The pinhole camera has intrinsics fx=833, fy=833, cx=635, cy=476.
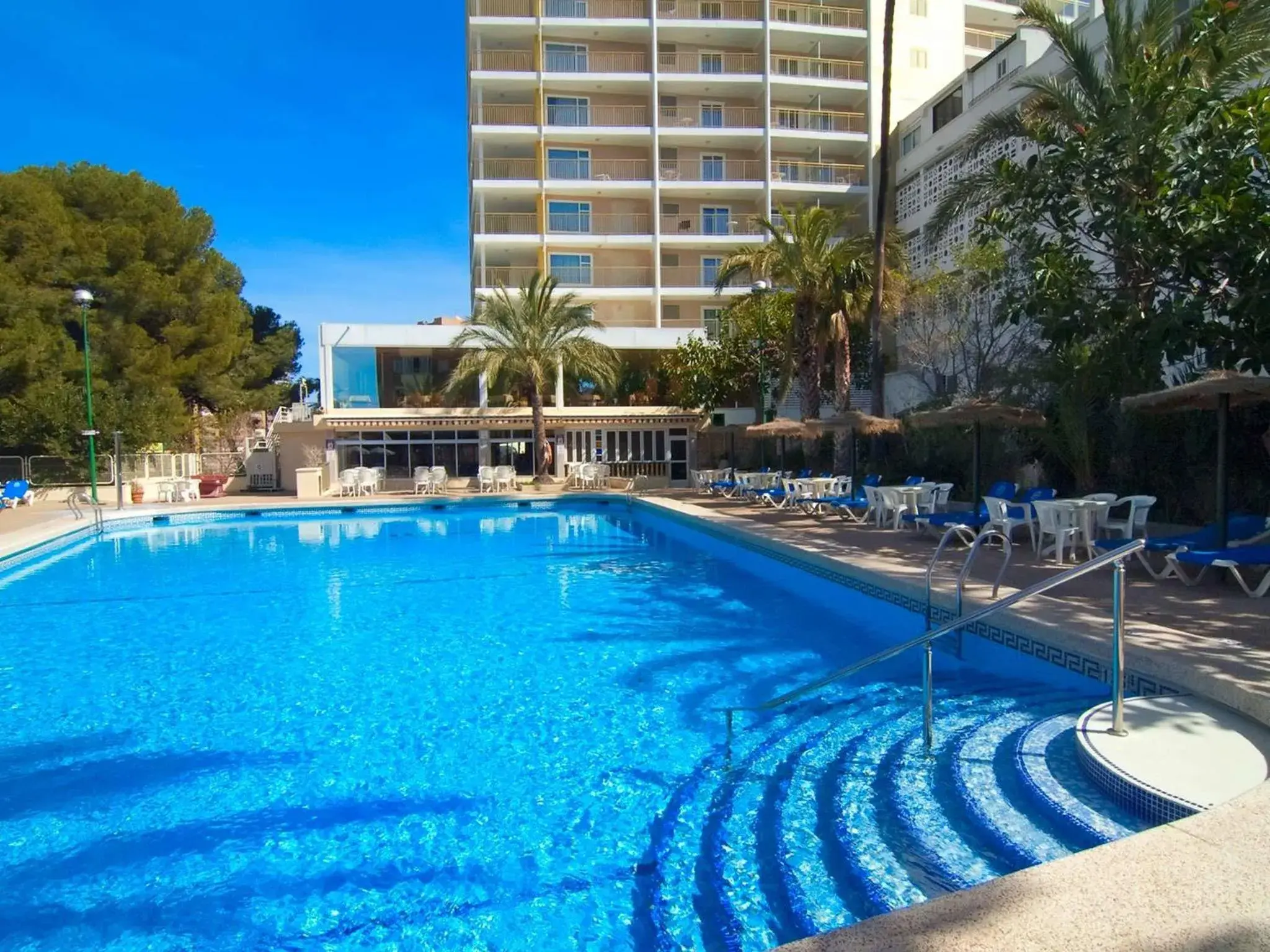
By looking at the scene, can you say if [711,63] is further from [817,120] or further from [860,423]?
[860,423]

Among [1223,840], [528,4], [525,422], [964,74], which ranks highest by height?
[528,4]

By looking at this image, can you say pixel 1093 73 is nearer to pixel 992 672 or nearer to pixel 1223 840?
pixel 992 672

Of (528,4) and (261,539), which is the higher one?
(528,4)

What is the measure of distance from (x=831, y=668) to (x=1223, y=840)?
15.0 ft

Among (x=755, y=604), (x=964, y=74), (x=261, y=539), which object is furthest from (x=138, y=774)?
(x=964, y=74)

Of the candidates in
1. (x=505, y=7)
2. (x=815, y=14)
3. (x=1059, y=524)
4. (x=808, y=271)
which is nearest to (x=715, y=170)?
(x=815, y=14)

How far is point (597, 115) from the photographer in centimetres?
3459

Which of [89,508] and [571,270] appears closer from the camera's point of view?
[89,508]

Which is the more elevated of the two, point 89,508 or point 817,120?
point 817,120

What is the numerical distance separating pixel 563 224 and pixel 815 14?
14.2 meters

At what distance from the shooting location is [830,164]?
3503cm

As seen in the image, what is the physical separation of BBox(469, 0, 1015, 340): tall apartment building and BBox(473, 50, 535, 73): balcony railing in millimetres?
77

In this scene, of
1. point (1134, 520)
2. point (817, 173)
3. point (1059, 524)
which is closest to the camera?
point (1134, 520)

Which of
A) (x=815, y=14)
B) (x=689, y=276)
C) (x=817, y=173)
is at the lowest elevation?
(x=689, y=276)
